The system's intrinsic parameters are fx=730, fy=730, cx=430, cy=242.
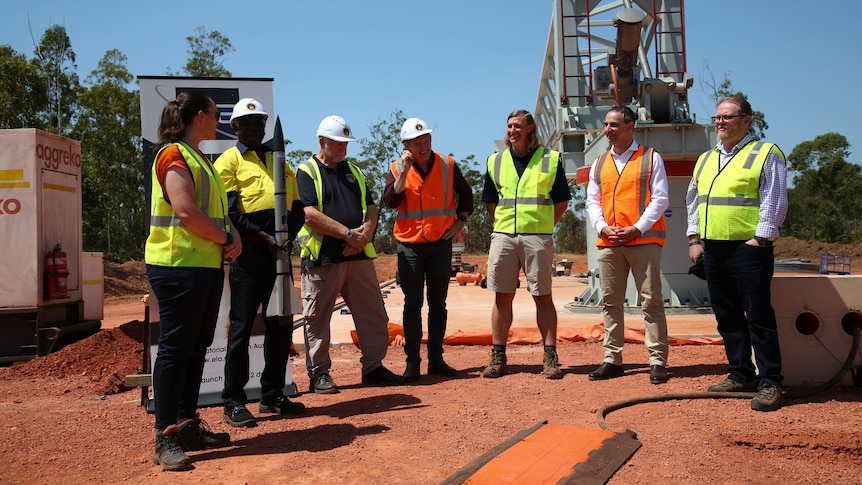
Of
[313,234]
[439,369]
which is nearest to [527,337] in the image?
[439,369]

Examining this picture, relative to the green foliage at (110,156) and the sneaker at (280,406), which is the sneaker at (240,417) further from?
the green foliage at (110,156)

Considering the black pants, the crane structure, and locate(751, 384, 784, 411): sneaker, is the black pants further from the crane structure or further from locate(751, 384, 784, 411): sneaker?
the crane structure

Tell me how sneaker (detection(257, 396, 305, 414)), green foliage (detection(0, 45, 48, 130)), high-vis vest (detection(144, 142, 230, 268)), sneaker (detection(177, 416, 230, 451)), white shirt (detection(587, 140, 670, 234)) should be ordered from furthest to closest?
green foliage (detection(0, 45, 48, 130)), white shirt (detection(587, 140, 670, 234)), sneaker (detection(257, 396, 305, 414)), sneaker (detection(177, 416, 230, 451)), high-vis vest (detection(144, 142, 230, 268))

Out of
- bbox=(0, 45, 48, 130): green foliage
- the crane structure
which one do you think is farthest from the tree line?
the crane structure

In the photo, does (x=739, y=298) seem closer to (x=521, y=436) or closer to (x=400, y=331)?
(x=521, y=436)

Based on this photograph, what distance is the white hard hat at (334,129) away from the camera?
5.79 m

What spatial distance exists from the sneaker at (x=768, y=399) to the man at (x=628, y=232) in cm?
98

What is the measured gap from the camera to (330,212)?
5949 mm

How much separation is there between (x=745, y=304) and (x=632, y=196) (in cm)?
131

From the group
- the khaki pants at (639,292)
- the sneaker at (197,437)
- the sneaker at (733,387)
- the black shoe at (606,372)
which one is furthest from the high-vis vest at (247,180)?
the sneaker at (733,387)

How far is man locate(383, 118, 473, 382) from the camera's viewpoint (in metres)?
6.34

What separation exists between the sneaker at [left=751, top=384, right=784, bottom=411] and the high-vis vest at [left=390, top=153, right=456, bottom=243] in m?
2.84

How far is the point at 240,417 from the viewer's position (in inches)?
191

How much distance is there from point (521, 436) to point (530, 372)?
2.38m
